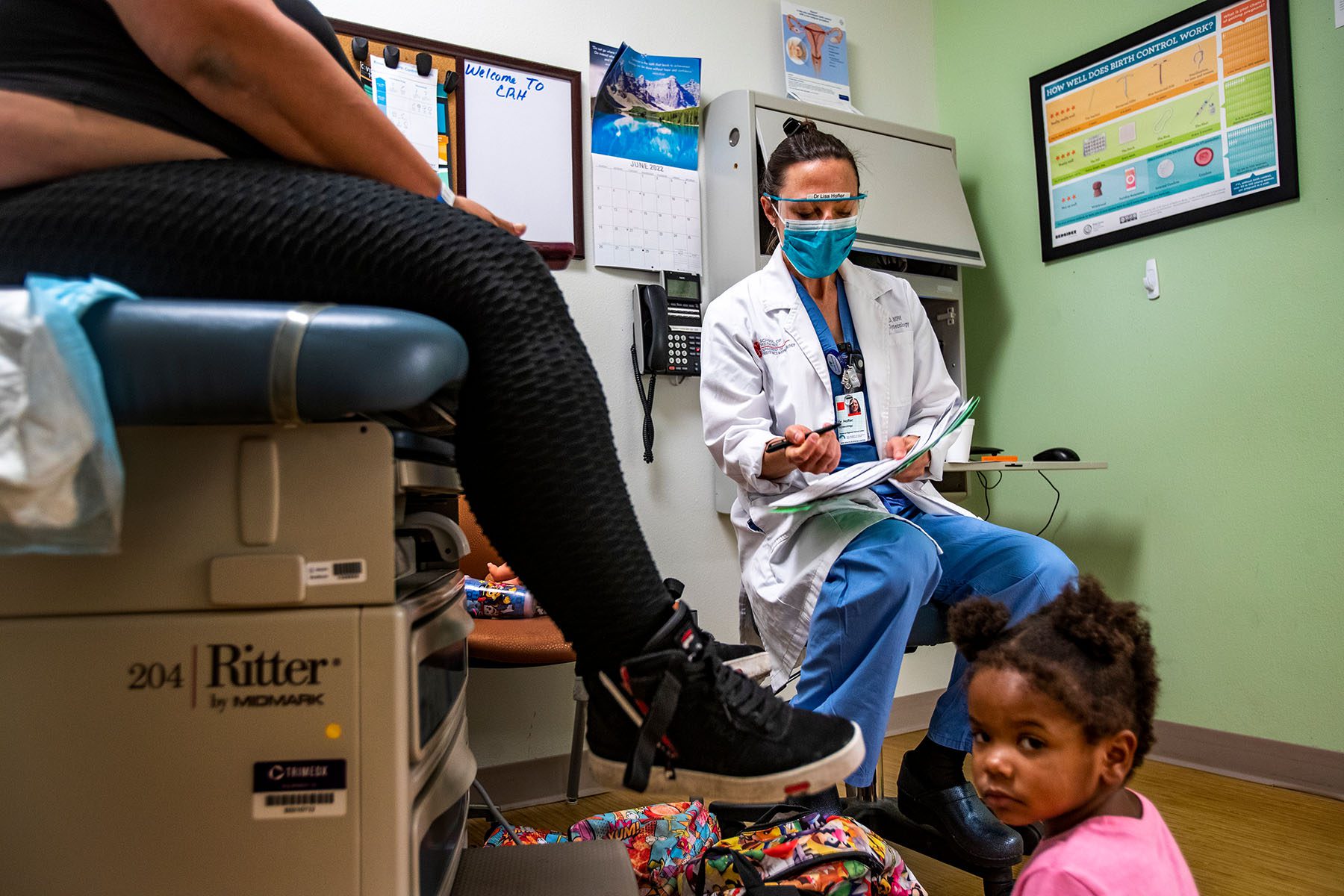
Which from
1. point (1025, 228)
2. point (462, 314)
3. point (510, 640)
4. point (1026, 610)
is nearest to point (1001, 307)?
point (1025, 228)

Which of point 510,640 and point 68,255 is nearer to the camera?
point 68,255

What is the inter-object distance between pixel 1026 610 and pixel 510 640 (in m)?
0.89

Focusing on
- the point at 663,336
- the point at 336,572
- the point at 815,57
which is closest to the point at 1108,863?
the point at 336,572

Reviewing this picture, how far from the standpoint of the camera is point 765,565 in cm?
150

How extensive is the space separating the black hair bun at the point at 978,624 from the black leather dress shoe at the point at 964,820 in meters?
0.50

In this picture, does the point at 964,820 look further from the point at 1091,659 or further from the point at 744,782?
the point at 744,782

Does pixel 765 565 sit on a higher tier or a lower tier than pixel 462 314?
lower

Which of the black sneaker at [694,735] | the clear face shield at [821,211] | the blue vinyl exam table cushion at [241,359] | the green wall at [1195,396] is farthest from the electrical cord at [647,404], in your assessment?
the blue vinyl exam table cushion at [241,359]

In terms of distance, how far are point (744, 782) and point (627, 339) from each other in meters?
1.53

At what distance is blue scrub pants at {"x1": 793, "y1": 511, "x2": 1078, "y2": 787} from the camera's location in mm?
1276

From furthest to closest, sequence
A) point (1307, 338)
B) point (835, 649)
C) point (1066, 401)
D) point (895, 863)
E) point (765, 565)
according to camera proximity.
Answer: point (1066, 401)
point (1307, 338)
point (765, 565)
point (835, 649)
point (895, 863)

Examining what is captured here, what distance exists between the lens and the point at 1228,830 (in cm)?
164

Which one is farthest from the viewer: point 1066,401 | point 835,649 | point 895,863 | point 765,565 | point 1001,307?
point 1001,307

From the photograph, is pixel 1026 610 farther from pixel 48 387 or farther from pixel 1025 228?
pixel 1025 228
